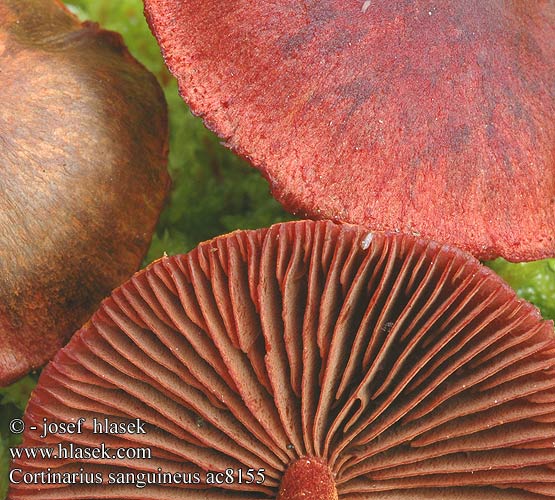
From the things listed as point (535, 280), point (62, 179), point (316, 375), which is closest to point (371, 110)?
point (316, 375)

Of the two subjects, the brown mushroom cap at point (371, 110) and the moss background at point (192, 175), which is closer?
the brown mushroom cap at point (371, 110)

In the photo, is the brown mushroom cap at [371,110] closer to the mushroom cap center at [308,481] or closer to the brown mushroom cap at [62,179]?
the brown mushroom cap at [62,179]

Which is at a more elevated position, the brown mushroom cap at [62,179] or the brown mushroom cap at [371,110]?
the brown mushroom cap at [371,110]

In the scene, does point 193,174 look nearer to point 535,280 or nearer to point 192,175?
point 192,175

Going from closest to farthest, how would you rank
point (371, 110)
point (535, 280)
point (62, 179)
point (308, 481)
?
point (308, 481) → point (371, 110) → point (62, 179) → point (535, 280)

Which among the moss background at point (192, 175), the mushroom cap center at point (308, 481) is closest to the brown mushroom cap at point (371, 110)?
the mushroom cap center at point (308, 481)

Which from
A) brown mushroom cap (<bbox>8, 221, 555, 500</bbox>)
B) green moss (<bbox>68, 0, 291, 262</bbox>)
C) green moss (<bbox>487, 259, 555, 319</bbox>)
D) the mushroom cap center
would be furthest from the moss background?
the mushroom cap center

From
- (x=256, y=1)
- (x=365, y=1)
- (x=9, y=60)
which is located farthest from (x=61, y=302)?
(x=365, y=1)

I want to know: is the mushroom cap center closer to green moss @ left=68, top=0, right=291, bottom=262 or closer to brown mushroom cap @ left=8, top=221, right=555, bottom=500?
brown mushroom cap @ left=8, top=221, right=555, bottom=500
